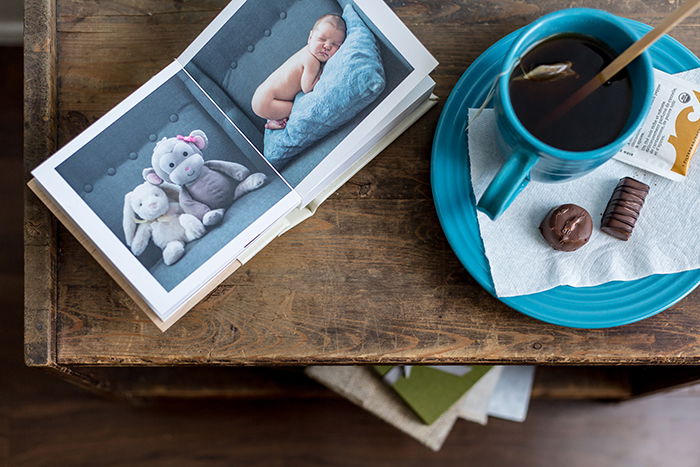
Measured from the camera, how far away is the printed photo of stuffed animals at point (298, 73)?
2.10ft

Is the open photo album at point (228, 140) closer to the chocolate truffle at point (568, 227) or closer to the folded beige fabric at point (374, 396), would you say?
the chocolate truffle at point (568, 227)

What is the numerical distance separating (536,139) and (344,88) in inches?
8.6

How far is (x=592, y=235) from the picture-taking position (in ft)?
2.07

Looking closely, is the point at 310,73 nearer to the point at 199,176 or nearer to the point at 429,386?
the point at 199,176

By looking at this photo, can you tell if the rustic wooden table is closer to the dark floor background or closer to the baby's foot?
the baby's foot

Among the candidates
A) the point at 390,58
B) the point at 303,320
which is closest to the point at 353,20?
the point at 390,58

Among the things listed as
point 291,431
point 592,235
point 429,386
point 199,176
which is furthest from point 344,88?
point 291,431

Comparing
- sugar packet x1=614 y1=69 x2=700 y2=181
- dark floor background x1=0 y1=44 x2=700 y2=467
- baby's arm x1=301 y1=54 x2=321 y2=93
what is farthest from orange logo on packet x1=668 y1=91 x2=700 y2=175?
dark floor background x1=0 y1=44 x2=700 y2=467

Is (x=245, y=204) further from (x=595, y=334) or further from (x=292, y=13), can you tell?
(x=595, y=334)

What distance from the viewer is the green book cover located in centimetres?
97

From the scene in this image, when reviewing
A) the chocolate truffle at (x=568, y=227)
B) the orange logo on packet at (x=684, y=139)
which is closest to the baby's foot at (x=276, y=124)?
the chocolate truffle at (x=568, y=227)

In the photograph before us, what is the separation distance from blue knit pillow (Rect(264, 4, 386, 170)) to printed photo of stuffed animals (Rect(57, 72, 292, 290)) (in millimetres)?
62

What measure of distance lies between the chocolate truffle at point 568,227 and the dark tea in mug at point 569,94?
0.34 feet

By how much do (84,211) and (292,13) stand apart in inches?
11.7
